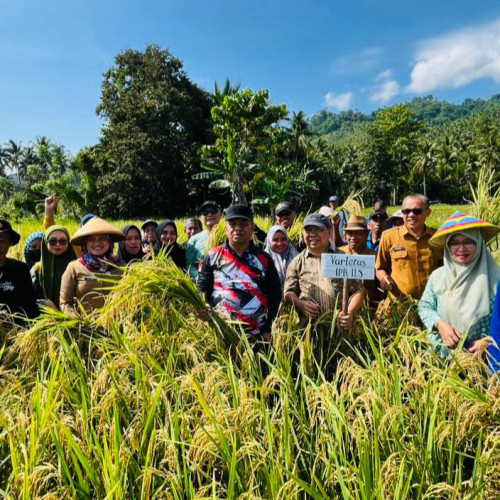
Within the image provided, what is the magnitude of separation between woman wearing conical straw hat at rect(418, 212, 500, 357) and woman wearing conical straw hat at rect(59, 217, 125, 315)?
2097mm

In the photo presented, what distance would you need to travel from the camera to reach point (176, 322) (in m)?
2.09

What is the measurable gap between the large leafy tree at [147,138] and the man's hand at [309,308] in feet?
75.5

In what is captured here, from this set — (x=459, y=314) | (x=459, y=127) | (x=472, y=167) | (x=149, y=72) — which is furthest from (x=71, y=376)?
(x=459, y=127)

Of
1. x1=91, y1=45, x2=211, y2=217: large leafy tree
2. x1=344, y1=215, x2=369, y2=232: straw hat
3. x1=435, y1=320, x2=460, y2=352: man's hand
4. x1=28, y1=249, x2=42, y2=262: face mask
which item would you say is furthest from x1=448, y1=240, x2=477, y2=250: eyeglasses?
x1=91, y1=45, x2=211, y2=217: large leafy tree

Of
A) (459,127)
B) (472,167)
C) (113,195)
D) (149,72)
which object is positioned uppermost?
(459,127)

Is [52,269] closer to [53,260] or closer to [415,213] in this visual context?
[53,260]

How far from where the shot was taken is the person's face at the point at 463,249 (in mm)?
2094

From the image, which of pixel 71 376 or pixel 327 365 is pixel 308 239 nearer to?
pixel 327 365

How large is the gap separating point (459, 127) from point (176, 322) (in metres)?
75.9

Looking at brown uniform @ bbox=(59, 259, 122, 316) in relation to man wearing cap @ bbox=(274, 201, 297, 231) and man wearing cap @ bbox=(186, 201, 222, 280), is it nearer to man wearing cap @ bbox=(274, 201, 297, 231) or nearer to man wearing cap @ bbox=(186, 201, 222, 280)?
man wearing cap @ bbox=(186, 201, 222, 280)

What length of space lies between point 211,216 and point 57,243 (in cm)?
164

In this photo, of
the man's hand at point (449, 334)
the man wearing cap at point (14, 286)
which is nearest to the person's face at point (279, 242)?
the man's hand at point (449, 334)

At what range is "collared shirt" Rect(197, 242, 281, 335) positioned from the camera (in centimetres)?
235

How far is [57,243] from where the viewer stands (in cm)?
315
